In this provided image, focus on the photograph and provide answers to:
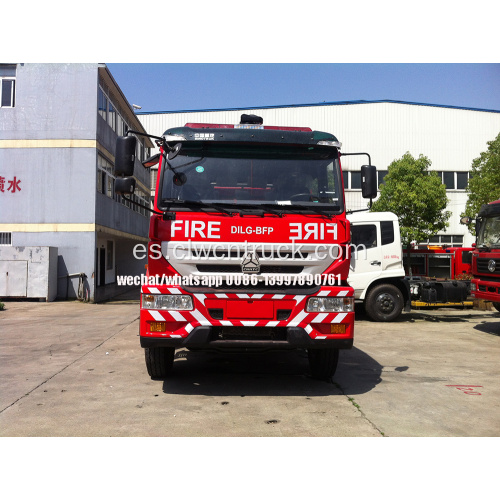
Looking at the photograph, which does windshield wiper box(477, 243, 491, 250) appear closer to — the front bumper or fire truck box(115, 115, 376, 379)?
fire truck box(115, 115, 376, 379)

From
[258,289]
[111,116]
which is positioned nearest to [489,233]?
[258,289]

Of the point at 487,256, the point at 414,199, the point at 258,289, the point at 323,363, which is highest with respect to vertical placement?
the point at 414,199

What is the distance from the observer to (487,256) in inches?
387

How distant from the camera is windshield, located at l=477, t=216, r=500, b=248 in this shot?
9875mm

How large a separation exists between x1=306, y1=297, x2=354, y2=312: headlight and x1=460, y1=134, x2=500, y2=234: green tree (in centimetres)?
1476

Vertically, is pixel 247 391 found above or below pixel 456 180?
below

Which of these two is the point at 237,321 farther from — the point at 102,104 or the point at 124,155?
the point at 102,104

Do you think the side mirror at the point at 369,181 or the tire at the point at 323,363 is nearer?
the tire at the point at 323,363

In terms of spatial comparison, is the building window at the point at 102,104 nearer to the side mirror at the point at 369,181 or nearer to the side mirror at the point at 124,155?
the side mirror at the point at 124,155

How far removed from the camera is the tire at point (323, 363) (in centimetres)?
548

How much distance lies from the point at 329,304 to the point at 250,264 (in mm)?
912

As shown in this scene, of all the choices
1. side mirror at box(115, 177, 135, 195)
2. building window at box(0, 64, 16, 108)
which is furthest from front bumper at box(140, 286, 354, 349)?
building window at box(0, 64, 16, 108)

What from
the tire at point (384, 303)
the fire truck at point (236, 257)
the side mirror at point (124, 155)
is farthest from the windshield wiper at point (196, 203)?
the tire at point (384, 303)

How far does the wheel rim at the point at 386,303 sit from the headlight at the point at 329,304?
663 centimetres
